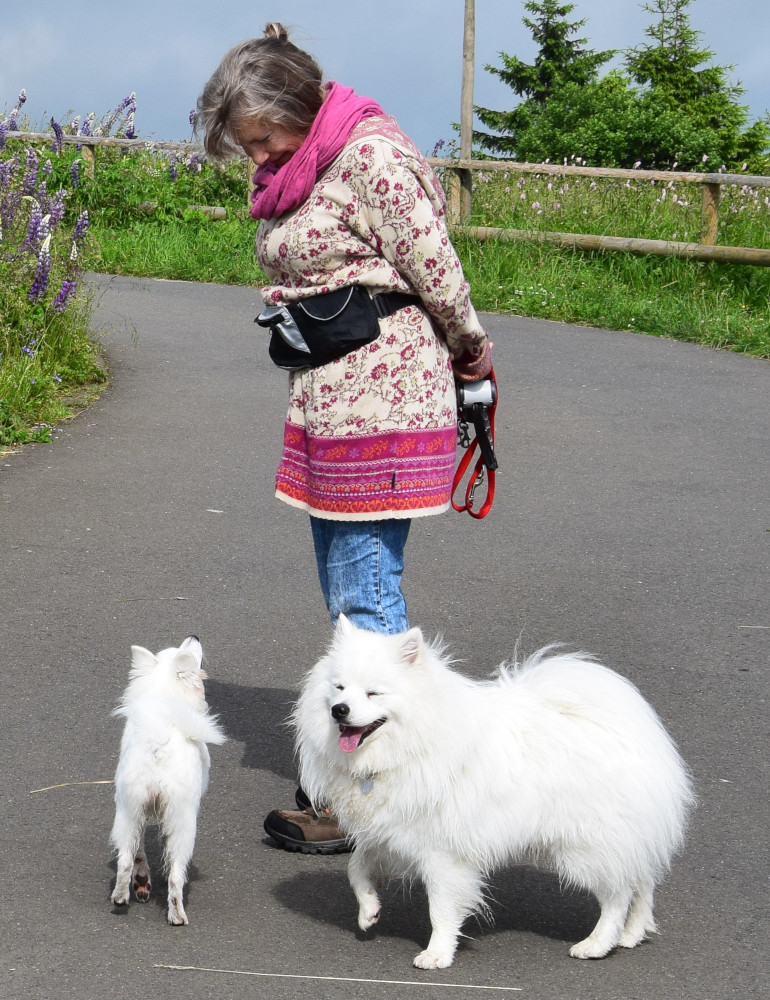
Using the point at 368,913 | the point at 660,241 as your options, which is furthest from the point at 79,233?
the point at 368,913

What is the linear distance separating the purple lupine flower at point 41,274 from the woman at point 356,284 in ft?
17.0

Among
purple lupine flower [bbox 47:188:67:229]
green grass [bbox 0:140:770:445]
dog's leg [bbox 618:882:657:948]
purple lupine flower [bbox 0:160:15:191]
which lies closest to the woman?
dog's leg [bbox 618:882:657:948]

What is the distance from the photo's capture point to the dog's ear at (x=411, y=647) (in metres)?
2.96

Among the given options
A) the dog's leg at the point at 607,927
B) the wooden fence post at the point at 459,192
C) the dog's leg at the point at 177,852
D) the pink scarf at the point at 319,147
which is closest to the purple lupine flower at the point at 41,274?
the pink scarf at the point at 319,147

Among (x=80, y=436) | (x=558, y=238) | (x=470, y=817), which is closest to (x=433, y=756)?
(x=470, y=817)

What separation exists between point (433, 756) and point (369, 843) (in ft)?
0.99

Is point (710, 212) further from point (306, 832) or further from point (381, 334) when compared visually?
point (306, 832)

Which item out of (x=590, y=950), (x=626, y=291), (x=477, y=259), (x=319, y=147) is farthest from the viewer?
(x=477, y=259)

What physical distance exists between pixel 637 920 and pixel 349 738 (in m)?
0.91

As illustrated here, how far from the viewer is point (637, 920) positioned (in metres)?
3.14

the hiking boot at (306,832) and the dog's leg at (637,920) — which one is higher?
the dog's leg at (637,920)

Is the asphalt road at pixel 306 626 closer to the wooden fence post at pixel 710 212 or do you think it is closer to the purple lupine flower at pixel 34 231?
the purple lupine flower at pixel 34 231

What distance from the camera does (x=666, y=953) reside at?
3104 mm

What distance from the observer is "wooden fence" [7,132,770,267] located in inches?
480
